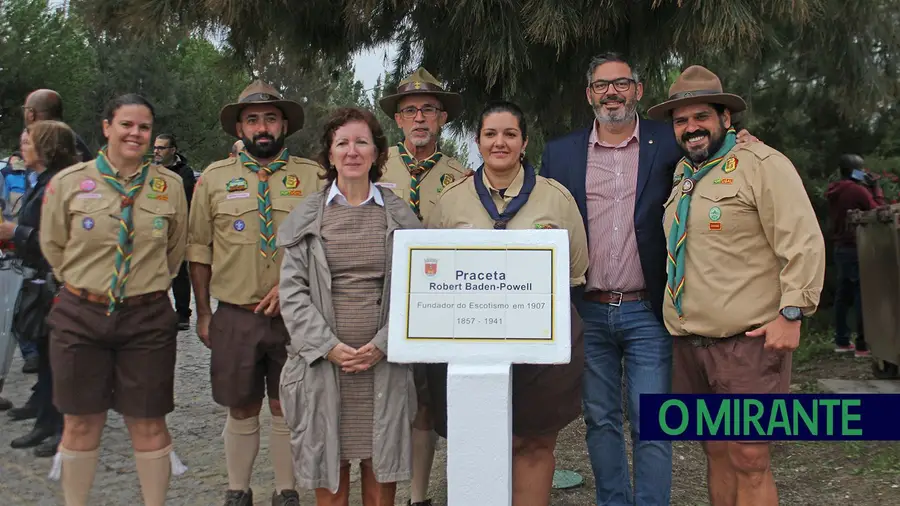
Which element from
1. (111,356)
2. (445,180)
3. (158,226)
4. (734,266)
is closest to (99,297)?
(111,356)

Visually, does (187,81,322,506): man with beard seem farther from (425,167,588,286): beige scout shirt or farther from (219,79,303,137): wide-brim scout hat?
(425,167,588,286): beige scout shirt

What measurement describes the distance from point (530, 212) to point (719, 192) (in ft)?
2.45

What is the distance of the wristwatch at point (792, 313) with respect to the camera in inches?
123

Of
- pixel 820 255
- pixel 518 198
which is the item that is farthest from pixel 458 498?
pixel 820 255

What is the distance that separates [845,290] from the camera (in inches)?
326

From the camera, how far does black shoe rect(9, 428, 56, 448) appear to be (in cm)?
532

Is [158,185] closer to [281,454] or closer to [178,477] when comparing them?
[281,454]

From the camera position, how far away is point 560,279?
2.94m

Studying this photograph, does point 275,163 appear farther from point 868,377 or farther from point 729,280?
point 868,377

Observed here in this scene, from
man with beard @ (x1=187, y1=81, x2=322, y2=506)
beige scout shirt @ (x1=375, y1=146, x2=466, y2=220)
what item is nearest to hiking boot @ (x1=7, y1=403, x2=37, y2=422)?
man with beard @ (x1=187, y1=81, x2=322, y2=506)

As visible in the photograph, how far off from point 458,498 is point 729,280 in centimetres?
137

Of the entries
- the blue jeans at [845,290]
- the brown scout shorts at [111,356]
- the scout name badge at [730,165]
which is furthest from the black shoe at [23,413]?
the blue jeans at [845,290]

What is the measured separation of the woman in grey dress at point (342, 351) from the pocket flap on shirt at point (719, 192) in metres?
1.24

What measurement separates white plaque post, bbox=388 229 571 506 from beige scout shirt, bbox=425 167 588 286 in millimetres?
436
